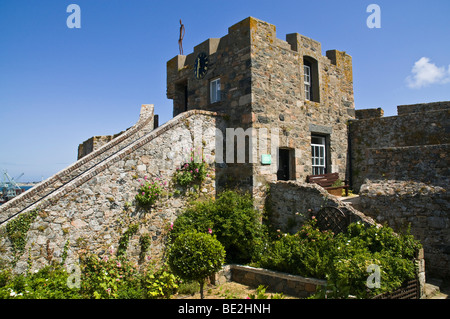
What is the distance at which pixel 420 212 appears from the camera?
769 cm

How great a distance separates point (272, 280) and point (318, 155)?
19.9ft

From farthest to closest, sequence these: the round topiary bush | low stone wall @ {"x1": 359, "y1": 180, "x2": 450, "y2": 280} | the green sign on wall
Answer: the green sign on wall < low stone wall @ {"x1": 359, "y1": 180, "x2": 450, "y2": 280} < the round topiary bush

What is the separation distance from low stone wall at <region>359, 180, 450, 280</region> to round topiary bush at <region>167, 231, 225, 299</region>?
16.0 ft

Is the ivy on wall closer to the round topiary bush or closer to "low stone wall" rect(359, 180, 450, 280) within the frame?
the round topiary bush

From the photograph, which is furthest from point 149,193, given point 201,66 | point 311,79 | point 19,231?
point 311,79

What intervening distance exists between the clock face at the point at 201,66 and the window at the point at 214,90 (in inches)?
22.4

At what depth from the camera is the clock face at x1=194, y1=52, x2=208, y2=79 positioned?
1136 centimetres

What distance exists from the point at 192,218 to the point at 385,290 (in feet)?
16.6

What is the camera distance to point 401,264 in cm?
595

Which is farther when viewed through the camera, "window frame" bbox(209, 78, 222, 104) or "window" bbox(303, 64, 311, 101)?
"window" bbox(303, 64, 311, 101)

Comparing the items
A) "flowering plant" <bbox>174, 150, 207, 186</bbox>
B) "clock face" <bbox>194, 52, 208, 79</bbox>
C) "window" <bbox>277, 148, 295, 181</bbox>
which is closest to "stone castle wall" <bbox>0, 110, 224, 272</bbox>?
"flowering plant" <bbox>174, 150, 207, 186</bbox>

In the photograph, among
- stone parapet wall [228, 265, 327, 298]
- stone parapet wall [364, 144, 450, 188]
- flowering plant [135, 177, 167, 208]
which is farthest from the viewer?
stone parapet wall [364, 144, 450, 188]

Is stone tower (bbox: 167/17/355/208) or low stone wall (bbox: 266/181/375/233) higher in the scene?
stone tower (bbox: 167/17/355/208)

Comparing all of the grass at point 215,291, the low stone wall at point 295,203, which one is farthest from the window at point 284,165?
the grass at point 215,291
